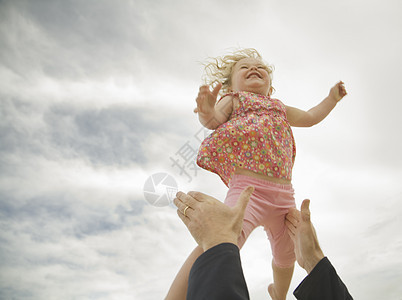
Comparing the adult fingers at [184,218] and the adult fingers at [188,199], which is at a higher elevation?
the adult fingers at [188,199]

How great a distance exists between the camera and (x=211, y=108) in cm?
167

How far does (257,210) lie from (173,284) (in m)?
0.56

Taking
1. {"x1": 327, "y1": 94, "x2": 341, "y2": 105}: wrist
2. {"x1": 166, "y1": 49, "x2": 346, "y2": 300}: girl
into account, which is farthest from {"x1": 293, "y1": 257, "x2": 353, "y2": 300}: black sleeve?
{"x1": 327, "y1": 94, "x2": 341, "y2": 105}: wrist

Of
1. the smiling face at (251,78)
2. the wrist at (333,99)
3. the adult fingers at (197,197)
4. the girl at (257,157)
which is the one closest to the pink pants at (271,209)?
the girl at (257,157)

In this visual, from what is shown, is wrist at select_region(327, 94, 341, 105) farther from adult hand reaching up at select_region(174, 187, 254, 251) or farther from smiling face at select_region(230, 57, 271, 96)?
adult hand reaching up at select_region(174, 187, 254, 251)

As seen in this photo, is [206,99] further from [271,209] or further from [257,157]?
[271,209]

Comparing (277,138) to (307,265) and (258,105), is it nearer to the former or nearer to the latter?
(258,105)

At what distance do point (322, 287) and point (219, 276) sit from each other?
476 millimetres

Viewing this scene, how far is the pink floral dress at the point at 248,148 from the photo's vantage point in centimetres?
167

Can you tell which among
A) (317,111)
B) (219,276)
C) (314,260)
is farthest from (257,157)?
(219,276)

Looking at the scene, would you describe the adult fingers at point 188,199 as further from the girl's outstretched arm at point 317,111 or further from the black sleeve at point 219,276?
the girl's outstretched arm at point 317,111

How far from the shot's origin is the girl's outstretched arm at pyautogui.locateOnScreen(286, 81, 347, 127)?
6.87ft

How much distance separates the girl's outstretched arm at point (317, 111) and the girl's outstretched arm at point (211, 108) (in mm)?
494

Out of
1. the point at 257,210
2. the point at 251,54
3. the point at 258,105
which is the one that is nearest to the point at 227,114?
the point at 258,105
